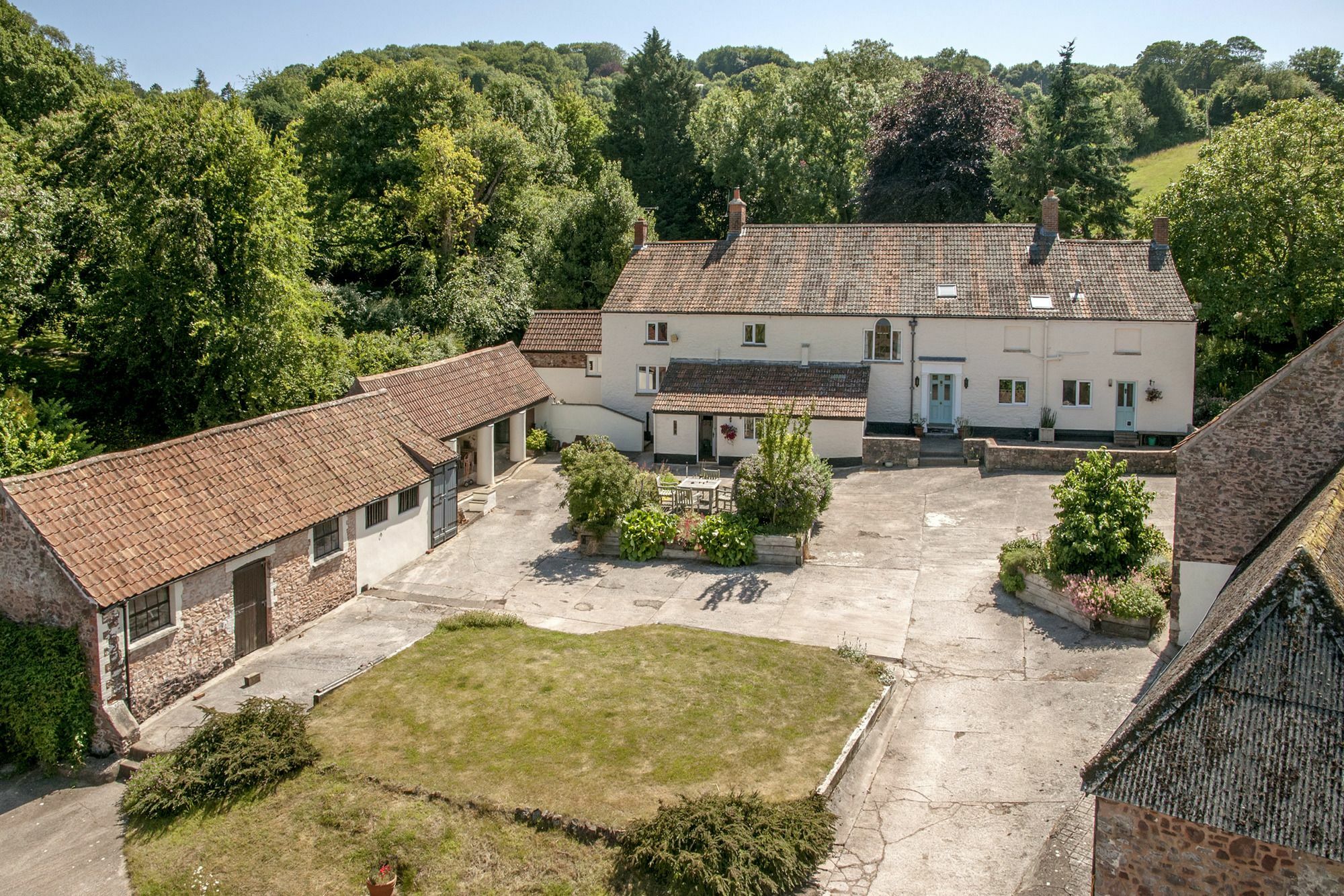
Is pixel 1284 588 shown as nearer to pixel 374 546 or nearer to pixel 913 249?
pixel 374 546

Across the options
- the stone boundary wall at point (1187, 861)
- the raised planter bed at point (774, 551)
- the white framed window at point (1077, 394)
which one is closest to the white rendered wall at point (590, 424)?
the raised planter bed at point (774, 551)

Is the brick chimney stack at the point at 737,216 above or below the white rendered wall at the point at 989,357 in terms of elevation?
above

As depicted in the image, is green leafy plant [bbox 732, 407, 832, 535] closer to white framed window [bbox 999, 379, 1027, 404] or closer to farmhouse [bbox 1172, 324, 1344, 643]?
farmhouse [bbox 1172, 324, 1344, 643]

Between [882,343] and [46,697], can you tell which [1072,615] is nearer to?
[882,343]

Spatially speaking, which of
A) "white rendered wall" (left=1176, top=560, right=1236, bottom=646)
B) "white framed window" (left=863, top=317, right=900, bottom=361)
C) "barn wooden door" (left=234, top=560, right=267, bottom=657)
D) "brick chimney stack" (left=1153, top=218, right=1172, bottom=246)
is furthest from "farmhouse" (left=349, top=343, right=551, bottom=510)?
"brick chimney stack" (left=1153, top=218, right=1172, bottom=246)

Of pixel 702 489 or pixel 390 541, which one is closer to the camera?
pixel 390 541

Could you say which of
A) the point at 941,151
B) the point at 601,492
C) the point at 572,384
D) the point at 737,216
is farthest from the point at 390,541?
the point at 941,151

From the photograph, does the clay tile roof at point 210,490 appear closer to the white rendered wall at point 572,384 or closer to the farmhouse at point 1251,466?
the white rendered wall at point 572,384
